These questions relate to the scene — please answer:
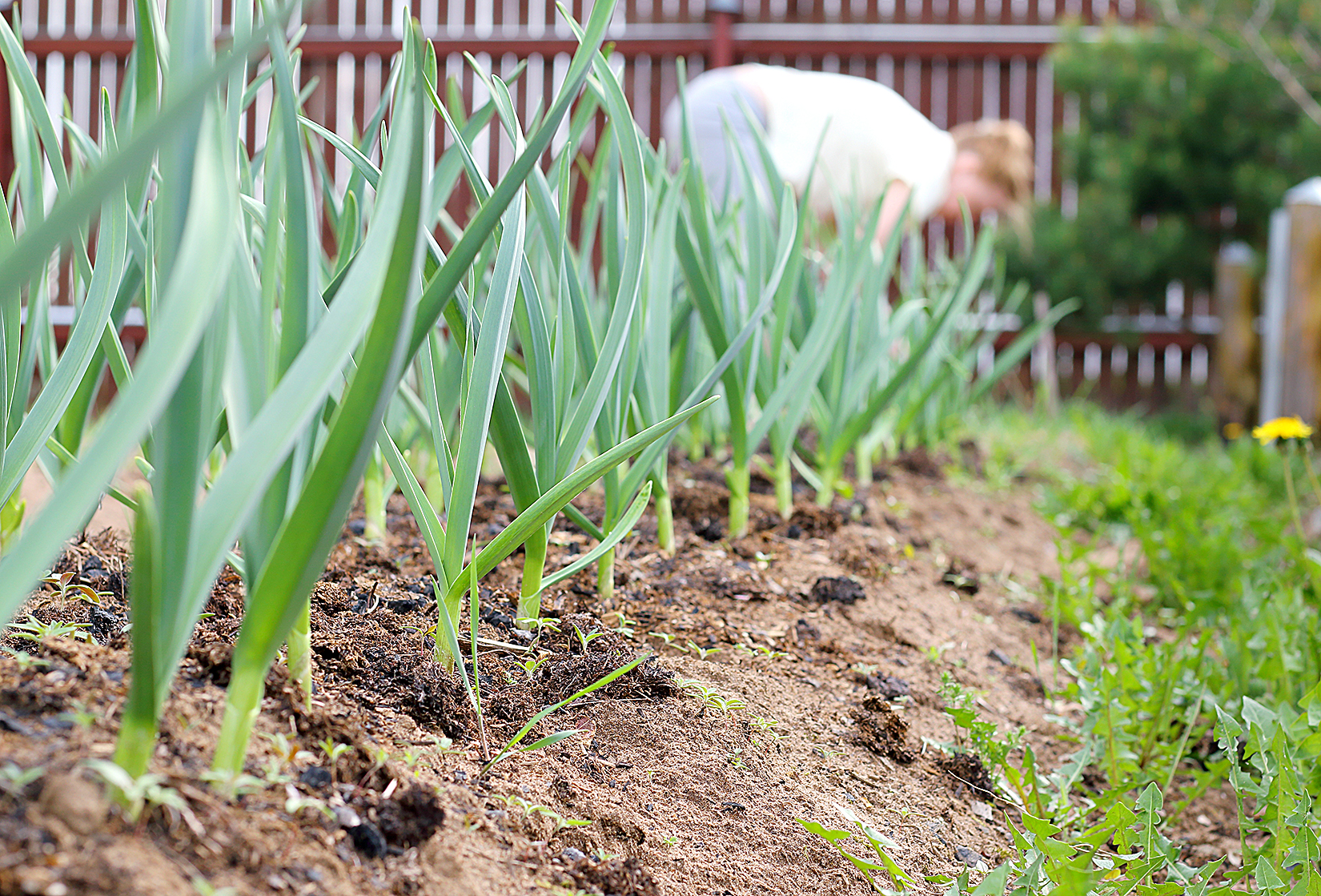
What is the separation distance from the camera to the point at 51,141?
2.50 feet

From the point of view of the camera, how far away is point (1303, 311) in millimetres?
2854

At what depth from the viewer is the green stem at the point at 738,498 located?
1101 millimetres

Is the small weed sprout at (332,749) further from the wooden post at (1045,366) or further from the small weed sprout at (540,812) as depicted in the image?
the wooden post at (1045,366)

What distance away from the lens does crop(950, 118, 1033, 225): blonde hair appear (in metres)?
4.19

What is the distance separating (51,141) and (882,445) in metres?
1.56

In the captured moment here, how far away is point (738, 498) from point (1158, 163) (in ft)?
14.5

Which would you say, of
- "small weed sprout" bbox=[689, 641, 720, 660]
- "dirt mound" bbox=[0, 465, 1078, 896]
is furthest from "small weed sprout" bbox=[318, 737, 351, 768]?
"small weed sprout" bbox=[689, 641, 720, 660]

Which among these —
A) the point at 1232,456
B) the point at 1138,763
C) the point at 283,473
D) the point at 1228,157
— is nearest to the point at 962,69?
the point at 1228,157

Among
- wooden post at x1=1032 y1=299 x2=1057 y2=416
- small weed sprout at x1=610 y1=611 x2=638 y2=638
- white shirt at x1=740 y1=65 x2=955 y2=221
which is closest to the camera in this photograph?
small weed sprout at x1=610 y1=611 x2=638 y2=638

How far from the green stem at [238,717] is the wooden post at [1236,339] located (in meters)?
4.88

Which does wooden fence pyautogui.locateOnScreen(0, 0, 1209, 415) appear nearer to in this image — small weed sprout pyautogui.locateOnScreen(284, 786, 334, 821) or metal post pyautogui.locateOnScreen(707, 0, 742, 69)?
metal post pyautogui.locateOnScreen(707, 0, 742, 69)

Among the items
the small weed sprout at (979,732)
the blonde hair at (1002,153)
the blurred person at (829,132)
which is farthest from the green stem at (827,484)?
the blonde hair at (1002,153)

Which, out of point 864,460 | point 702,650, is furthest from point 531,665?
point 864,460

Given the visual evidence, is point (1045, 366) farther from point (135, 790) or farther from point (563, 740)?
point (135, 790)
